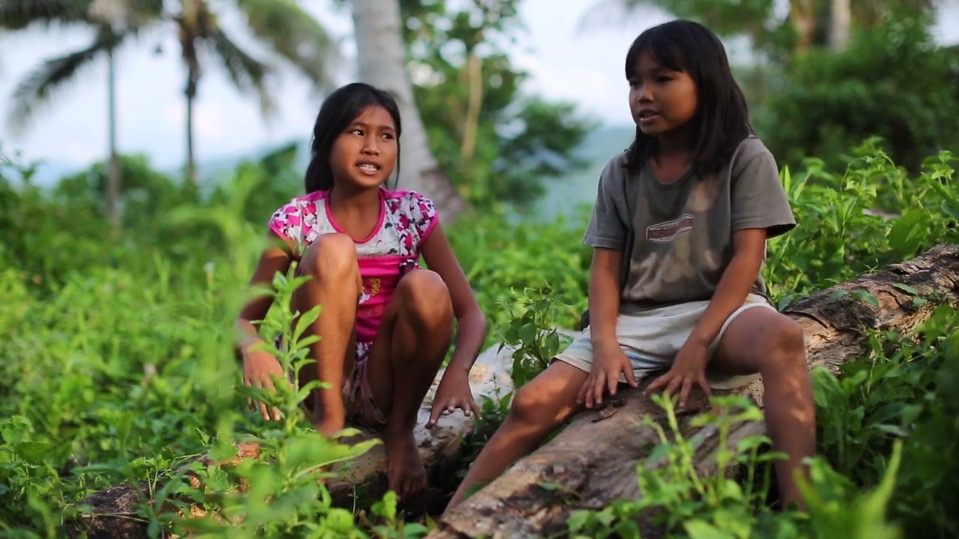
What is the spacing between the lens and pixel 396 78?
6.52m

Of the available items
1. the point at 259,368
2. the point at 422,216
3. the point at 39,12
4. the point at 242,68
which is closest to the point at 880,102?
the point at 422,216

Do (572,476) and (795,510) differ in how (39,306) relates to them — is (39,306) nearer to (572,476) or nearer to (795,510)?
(572,476)

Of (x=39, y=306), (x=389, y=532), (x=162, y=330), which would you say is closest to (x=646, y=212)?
(x=389, y=532)

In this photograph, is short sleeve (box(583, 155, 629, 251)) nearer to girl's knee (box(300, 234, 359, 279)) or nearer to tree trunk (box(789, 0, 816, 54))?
girl's knee (box(300, 234, 359, 279))

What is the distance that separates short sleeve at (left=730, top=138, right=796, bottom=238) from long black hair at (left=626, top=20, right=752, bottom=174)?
1.9 inches

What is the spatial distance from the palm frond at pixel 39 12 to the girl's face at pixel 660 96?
25117mm

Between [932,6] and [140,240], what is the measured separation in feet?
48.5

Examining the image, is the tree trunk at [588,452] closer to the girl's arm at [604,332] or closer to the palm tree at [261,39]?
the girl's arm at [604,332]

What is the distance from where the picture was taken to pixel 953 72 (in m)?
9.49

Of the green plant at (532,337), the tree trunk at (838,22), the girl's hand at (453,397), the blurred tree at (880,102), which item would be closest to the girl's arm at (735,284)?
the green plant at (532,337)

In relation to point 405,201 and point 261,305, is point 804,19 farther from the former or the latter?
point 261,305

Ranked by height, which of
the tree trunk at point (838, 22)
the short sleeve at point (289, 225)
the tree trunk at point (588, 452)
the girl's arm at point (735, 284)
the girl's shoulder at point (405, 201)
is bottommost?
the tree trunk at point (588, 452)

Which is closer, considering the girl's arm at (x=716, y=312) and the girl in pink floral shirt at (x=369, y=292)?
the girl's arm at (x=716, y=312)

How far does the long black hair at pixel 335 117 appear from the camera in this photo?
9.18 ft
